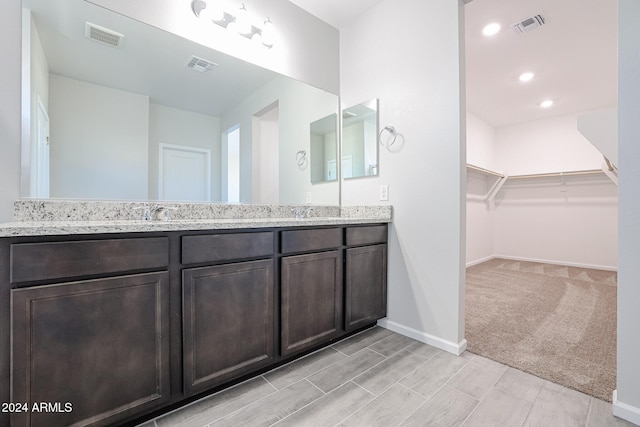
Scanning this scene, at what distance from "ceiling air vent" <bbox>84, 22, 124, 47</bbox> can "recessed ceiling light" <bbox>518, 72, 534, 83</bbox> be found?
4.02m

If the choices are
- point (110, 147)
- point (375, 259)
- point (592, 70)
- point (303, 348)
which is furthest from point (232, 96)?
point (592, 70)

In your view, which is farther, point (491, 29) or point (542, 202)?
point (542, 202)

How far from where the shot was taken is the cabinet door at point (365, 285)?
1.97 meters

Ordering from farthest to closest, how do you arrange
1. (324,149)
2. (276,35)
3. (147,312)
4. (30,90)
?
(324,149)
(276,35)
(30,90)
(147,312)

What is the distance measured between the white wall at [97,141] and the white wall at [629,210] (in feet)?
8.01

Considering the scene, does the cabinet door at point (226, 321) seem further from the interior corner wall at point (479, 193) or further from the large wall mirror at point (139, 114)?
the interior corner wall at point (479, 193)

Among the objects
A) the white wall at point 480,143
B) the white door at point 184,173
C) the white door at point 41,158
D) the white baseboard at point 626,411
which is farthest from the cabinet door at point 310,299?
the white wall at point 480,143

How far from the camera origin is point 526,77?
11.1 feet

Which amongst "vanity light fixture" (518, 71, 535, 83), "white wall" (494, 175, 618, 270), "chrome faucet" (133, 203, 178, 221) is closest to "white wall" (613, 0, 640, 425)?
"chrome faucet" (133, 203, 178, 221)

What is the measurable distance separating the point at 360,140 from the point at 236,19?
1284 millimetres

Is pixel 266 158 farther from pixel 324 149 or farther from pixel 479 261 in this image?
pixel 479 261

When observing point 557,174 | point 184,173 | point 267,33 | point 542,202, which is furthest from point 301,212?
point 542,202

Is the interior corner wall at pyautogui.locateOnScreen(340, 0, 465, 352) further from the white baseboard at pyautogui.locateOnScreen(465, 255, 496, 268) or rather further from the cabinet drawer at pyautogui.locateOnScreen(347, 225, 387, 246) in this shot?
the white baseboard at pyautogui.locateOnScreen(465, 255, 496, 268)

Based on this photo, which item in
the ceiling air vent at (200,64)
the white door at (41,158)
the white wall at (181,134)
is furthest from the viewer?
the ceiling air vent at (200,64)
